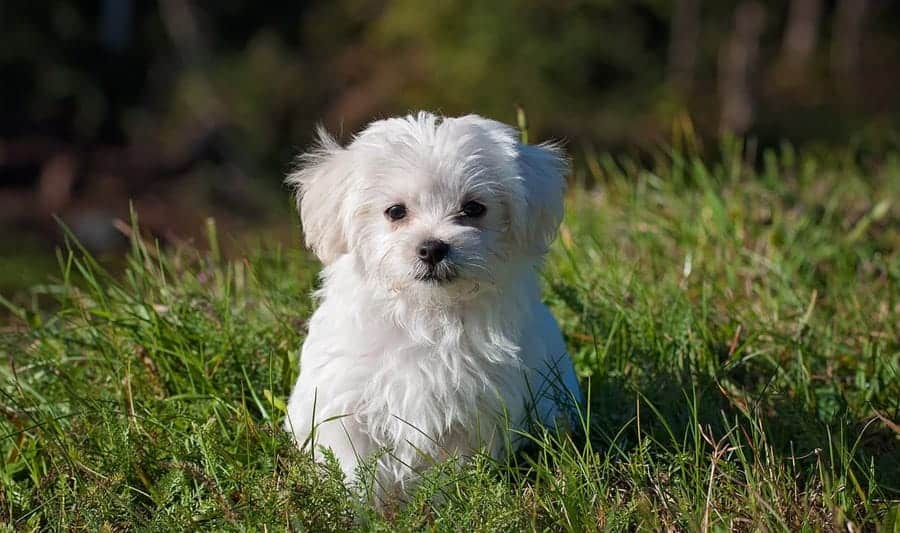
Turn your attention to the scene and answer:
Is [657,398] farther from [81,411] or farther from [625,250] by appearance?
[81,411]

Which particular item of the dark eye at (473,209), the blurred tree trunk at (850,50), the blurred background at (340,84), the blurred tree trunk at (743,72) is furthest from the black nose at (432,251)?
the blurred tree trunk at (850,50)

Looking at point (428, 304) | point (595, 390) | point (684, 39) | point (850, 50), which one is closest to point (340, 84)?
point (684, 39)

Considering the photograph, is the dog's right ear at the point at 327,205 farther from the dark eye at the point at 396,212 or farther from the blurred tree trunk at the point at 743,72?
the blurred tree trunk at the point at 743,72

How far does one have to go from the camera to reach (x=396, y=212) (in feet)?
11.2

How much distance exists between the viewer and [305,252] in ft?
16.8

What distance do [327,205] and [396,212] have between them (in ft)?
0.79

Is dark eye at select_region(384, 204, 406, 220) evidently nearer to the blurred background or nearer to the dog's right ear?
the dog's right ear

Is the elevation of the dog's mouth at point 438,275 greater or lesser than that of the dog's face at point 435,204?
lesser

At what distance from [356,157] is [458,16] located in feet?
45.8

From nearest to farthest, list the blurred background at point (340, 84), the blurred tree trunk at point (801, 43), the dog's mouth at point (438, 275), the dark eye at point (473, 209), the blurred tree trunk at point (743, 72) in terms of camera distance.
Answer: the dog's mouth at point (438, 275) → the dark eye at point (473, 209) → the blurred background at point (340, 84) → the blurred tree trunk at point (743, 72) → the blurred tree trunk at point (801, 43)

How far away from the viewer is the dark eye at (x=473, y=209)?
11.1 feet

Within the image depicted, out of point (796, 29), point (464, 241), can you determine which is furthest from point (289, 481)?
point (796, 29)

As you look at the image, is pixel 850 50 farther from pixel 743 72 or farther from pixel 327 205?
pixel 327 205

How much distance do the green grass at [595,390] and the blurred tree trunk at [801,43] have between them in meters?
14.7
